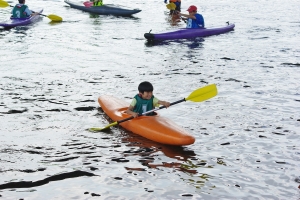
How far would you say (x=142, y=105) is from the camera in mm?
7402

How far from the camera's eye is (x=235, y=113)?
28.8 ft

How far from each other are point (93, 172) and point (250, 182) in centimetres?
199

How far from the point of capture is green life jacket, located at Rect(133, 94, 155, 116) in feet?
24.2

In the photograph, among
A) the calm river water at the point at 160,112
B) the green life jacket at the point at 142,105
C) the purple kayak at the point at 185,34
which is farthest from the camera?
the purple kayak at the point at 185,34

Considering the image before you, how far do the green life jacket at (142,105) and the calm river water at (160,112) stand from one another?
497mm

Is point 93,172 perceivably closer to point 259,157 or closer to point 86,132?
point 86,132

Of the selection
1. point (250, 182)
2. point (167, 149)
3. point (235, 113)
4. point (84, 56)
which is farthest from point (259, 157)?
point (84, 56)

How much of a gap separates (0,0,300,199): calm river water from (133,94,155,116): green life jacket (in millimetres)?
497

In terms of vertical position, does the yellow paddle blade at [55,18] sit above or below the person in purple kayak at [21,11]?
below

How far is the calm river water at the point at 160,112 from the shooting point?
579cm

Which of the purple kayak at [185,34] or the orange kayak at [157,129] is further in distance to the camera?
the purple kayak at [185,34]

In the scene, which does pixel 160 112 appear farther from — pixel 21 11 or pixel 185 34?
pixel 21 11

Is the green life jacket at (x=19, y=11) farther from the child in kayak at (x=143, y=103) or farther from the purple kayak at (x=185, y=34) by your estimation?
the child in kayak at (x=143, y=103)

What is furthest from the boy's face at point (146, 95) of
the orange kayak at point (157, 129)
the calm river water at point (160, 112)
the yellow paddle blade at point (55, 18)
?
the yellow paddle blade at point (55, 18)
